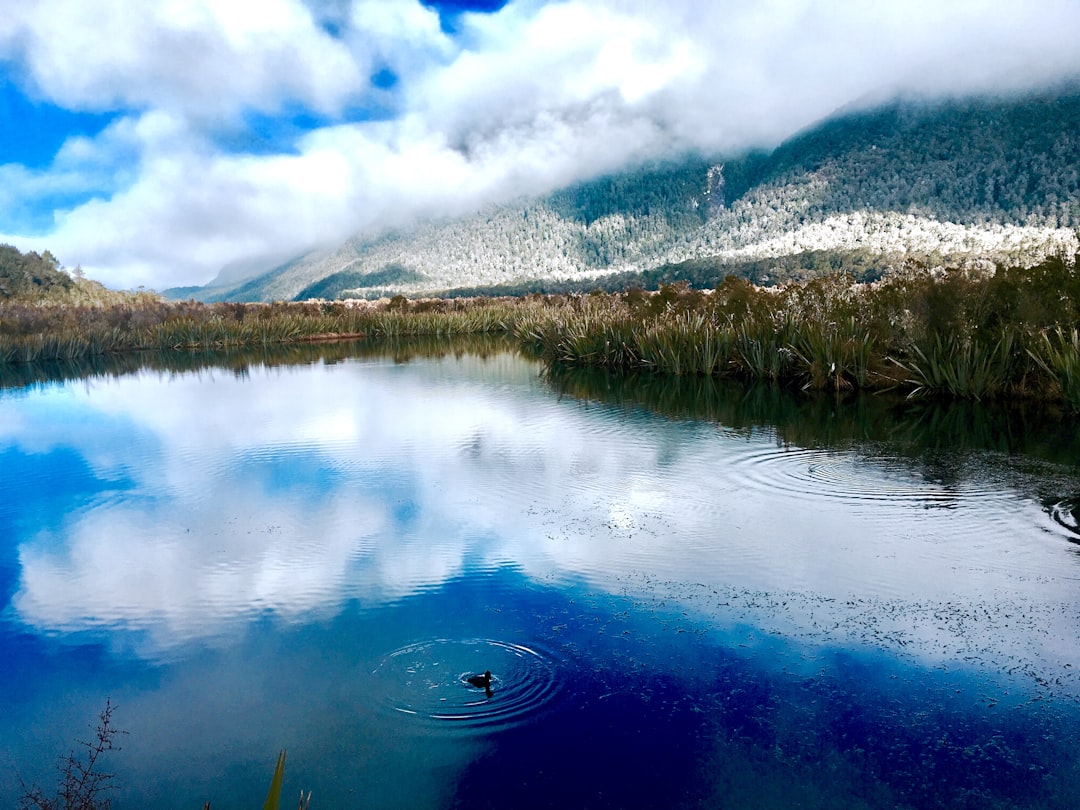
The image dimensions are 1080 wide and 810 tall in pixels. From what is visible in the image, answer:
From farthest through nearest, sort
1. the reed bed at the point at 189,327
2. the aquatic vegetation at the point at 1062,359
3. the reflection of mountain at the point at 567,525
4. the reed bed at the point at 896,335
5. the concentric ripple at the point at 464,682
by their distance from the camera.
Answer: the reed bed at the point at 189,327 → the reed bed at the point at 896,335 → the aquatic vegetation at the point at 1062,359 → the reflection of mountain at the point at 567,525 → the concentric ripple at the point at 464,682

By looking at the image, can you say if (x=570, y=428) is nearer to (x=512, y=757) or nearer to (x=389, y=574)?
(x=389, y=574)

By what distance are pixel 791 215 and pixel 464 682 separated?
99573 millimetres

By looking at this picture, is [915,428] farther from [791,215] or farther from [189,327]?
[791,215]

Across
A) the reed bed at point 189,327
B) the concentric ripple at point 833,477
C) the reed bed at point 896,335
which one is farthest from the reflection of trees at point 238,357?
the concentric ripple at point 833,477

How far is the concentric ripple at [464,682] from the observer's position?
118 inches

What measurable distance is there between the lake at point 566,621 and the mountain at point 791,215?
4009cm

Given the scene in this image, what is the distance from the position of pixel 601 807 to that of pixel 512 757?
39 cm

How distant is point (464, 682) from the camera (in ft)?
10.6

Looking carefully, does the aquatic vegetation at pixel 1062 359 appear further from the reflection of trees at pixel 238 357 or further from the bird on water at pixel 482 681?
the reflection of trees at pixel 238 357

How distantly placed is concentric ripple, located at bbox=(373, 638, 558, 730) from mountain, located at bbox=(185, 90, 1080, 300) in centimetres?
4330

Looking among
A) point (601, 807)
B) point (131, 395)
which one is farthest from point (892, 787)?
point (131, 395)

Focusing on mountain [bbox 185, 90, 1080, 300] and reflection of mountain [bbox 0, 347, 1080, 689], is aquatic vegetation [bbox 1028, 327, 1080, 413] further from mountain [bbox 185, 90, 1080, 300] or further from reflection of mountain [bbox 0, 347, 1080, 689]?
mountain [bbox 185, 90, 1080, 300]

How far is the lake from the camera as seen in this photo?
2.69 meters

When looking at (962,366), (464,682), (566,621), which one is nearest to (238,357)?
(962,366)
